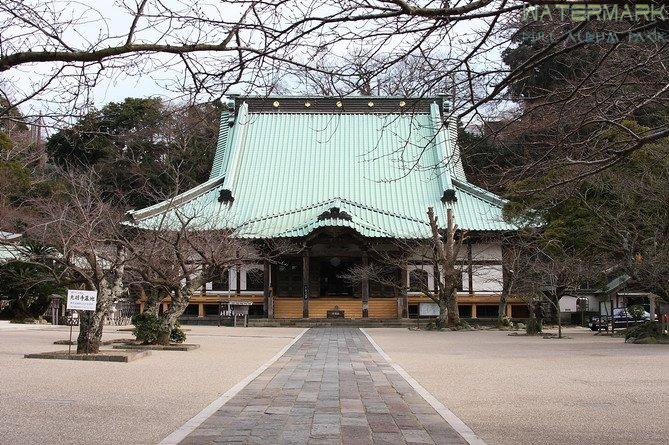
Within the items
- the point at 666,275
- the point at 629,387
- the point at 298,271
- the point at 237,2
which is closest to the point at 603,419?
the point at 629,387

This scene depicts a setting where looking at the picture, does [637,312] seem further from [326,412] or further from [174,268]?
[326,412]

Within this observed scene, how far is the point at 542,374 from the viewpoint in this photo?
10.5 meters

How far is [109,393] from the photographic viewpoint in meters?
8.09

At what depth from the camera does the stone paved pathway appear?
5.51 meters

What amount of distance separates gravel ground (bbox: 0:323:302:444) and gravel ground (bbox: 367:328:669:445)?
2860 millimetres

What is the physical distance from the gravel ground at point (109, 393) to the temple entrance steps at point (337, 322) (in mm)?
11136

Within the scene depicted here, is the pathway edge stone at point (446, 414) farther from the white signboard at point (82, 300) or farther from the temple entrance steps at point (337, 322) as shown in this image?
the temple entrance steps at point (337, 322)

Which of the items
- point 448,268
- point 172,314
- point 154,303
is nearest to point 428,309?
point 448,268

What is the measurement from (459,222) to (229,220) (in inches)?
374

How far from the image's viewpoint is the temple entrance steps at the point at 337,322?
25.9m

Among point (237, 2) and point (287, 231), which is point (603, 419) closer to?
point (237, 2)

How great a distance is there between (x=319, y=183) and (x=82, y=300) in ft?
62.8

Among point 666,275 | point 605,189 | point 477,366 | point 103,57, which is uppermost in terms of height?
point 605,189

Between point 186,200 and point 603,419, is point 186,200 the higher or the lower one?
the higher one
